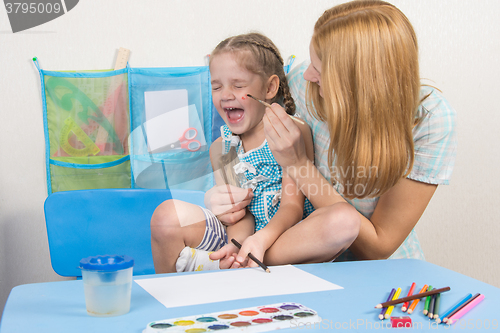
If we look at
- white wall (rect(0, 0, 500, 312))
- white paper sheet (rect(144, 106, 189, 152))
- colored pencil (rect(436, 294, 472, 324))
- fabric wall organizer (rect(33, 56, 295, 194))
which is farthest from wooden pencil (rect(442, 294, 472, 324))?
white wall (rect(0, 0, 500, 312))

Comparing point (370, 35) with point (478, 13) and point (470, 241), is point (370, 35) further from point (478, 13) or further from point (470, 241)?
point (470, 241)

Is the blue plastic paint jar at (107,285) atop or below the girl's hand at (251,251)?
atop

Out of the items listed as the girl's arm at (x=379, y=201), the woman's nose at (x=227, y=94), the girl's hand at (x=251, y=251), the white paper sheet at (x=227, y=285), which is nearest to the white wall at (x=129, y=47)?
the woman's nose at (x=227, y=94)

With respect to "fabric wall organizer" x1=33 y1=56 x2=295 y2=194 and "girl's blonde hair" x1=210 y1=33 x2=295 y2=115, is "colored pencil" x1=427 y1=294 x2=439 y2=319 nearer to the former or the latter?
"girl's blonde hair" x1=210 y1=33 x2=295 y2=115

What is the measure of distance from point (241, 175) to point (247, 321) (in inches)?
22.4

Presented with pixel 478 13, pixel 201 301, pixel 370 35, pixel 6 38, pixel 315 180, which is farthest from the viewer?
pixel 478 13

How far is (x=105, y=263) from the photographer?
17.0 inches

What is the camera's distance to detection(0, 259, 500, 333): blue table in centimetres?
43

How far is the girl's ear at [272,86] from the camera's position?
992 mm

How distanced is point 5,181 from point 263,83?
42.8 inches

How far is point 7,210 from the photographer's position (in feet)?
4.84

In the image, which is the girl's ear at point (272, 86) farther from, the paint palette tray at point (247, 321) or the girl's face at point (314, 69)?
the paint palette tray at point (247, 321)

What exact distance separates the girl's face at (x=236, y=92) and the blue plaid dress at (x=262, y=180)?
66mm

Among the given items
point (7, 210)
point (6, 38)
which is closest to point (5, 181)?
A: point (7, 210)
